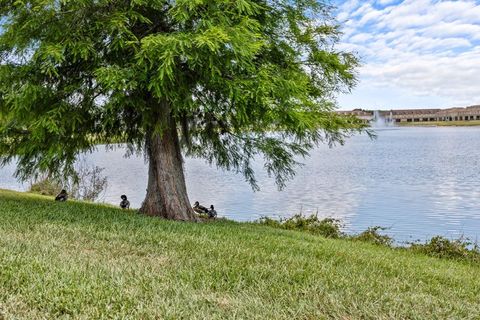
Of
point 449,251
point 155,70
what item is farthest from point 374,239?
point 155,70

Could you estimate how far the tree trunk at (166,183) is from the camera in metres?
10.8

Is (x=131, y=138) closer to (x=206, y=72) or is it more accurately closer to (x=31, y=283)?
(x=206, y=72)

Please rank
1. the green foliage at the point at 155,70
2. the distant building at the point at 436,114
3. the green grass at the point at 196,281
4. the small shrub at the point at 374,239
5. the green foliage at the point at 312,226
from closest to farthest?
the green grass at the point at 196,281, the green foliage at the point at 155,70, the small shrub at the point at 374,239, the green foliage at the point at 312,226, the distant building at the point at 436,114

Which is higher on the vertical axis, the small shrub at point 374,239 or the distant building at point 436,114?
the distant building at point 436,114

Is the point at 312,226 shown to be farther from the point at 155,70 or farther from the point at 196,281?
the point at 196,281

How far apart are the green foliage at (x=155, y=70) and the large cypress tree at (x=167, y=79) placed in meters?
0.03

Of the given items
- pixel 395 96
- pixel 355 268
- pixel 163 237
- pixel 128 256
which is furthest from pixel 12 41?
pixel 395 96

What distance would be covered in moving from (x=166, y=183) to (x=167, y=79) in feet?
11.1

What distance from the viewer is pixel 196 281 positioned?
14.4 feet

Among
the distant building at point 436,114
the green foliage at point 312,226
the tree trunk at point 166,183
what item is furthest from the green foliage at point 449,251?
the distant building at point 436,114

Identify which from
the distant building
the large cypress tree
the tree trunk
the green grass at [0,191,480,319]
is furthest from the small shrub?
the distant building

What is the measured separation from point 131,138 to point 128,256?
7157 mm

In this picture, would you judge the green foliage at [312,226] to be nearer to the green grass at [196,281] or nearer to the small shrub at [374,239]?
the small shrub at [374,239]

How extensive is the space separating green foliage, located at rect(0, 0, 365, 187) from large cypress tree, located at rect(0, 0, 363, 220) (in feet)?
0.10
